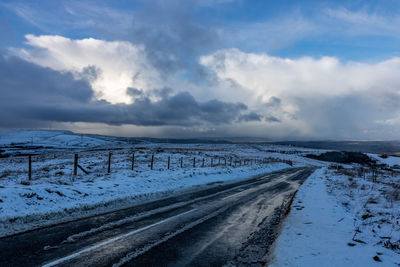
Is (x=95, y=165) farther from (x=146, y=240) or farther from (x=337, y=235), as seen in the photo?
(x=337, y=235)

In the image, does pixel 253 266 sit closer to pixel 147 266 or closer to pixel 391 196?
pixel 147 266

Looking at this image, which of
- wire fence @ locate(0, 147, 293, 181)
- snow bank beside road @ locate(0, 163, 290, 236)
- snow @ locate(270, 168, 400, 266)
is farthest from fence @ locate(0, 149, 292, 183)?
snow @ locate(270, 168, 400, 266)

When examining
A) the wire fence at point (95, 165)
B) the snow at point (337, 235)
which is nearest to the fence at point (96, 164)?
the wire fence at point (95, 165)

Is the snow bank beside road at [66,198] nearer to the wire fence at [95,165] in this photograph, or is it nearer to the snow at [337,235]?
the wire fence at [95,165]

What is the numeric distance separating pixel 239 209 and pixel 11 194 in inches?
373

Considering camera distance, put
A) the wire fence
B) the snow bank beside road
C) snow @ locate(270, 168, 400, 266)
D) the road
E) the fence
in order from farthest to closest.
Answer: the fence
the wire fence
the snow bank beside road
snow @ locate(270, 168, 400, 266)
the road

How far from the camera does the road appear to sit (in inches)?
209

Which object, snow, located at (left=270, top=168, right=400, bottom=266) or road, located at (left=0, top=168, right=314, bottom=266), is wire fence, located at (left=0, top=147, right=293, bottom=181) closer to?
road, located at (left=0, top=168, right=314, bottom=266)

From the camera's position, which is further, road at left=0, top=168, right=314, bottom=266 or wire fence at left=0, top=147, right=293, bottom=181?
wire fence at left=0, top=147, right=293, bottom=181

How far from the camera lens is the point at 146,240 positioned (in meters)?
6.48

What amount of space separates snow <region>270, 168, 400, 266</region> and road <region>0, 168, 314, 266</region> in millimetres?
772

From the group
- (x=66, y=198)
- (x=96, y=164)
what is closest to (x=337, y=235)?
(x=66, y=198)

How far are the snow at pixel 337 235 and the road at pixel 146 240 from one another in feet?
2.53

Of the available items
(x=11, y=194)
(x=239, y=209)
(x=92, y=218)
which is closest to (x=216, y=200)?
(x=239, y=209)
